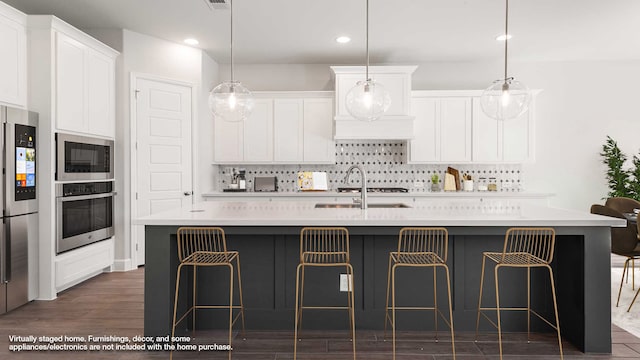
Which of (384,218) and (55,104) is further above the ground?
(55,104)

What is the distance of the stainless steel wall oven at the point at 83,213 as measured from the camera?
13.1 feet

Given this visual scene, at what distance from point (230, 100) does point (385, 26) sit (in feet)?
7.37

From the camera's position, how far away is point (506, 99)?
3217 millimetres

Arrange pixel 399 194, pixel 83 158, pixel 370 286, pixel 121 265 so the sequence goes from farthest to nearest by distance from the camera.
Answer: pixel 399 194, pixel 121 265, pixel 83 158, pixel 370 286

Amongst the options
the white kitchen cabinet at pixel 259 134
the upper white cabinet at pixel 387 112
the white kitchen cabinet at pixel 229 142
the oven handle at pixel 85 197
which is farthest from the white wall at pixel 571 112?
the oven handle at pixel 85 197

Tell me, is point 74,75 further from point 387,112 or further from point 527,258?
point 527,258

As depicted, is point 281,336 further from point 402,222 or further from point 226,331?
point 402,222

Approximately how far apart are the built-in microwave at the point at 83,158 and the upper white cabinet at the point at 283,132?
5.14 feet

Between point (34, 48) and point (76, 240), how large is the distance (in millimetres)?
1871

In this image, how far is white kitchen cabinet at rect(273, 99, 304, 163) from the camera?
19.4 ft

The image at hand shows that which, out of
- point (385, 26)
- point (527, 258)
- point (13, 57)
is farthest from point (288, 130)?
point (527, 258)

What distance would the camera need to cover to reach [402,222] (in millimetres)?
2771

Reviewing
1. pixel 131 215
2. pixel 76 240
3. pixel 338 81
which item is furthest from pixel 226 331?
pixel 338 81

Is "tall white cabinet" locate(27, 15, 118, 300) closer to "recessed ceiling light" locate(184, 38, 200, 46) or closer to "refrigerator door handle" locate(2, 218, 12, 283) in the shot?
"refrigerator door handle" locate(2, 218, 12, 283)
